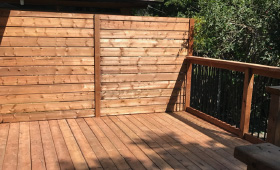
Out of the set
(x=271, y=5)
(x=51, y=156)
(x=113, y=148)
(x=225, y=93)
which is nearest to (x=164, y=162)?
(x=113, y=148)

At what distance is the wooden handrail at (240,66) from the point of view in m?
3.55

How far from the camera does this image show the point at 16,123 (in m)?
4.57

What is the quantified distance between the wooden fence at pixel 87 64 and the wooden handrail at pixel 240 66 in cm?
52

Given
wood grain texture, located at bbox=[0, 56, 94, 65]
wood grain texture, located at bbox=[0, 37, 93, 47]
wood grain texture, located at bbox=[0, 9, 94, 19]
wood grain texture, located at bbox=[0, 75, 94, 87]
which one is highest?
wood grain texture, located at bbox=[0, 9, 94, 19]

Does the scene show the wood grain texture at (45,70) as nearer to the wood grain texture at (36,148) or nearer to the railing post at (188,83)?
the wood grain texture at (36,148)

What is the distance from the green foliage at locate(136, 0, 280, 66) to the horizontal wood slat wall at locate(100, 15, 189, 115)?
1.03 m

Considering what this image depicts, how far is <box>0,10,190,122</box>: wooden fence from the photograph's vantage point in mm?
4465

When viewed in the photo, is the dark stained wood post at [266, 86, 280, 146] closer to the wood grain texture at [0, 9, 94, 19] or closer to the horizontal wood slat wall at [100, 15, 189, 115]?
the horizontal wood slat wall at [100, 15, 189, 115]

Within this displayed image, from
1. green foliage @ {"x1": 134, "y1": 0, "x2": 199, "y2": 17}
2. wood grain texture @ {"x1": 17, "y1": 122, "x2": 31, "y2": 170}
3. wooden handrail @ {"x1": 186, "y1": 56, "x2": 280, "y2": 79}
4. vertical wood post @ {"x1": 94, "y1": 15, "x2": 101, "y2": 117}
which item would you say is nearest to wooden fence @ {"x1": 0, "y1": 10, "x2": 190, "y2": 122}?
vertical wood post @ {"x1": 94, "y1": 15, "x2": 101, "y2": 117}

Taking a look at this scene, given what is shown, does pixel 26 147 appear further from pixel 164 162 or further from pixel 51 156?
pixel 164 162

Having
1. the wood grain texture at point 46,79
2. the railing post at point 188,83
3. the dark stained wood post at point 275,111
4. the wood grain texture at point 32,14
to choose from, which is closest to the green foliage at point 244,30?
the railing post at point 188,83

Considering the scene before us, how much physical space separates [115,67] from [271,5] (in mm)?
3763

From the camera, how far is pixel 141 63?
5.12 m

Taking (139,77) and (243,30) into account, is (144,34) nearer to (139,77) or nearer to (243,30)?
(139,77)
